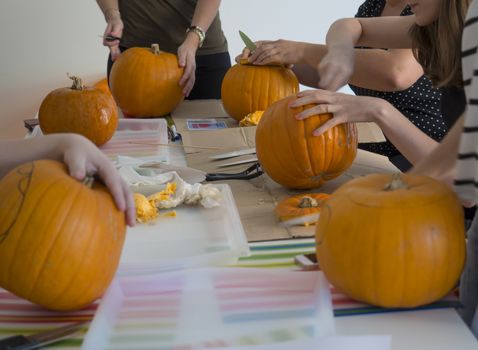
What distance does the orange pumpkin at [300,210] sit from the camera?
978 mm

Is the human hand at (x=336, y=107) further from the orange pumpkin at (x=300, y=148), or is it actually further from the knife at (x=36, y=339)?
the knife at (x=36, y=339)

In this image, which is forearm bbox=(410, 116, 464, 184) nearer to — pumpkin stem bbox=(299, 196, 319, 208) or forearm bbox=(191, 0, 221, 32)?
pumpkin stem bbox=(299, 196, 319, 208)

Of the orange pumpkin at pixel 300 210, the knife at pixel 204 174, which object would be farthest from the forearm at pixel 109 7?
the orange pumpkin at pixel 300 210

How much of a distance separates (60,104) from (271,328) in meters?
0.86

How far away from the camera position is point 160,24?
1973 mm

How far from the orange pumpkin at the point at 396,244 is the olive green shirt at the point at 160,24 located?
136 cm

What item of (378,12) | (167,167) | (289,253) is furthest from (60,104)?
(378,12)

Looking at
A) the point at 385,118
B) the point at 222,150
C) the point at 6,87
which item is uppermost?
the point at 385,118

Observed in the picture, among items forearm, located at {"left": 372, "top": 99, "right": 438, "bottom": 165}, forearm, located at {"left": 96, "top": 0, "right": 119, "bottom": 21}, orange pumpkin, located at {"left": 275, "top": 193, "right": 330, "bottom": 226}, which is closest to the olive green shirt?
forearm, located at {"left": 96, "top": 0, "right": 119, "bottom": 21}

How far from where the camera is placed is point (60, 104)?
136cm

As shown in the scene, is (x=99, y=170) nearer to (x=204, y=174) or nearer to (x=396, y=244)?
(x=396, y=244)

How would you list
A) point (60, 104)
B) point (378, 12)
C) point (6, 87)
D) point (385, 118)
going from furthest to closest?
1. point (6, 87)
2. point (378, 12)
3. point (60, 104)
4. point (385, 118)

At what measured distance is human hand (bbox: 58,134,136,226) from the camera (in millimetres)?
735

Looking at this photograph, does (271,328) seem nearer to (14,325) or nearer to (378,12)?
(14,325)
